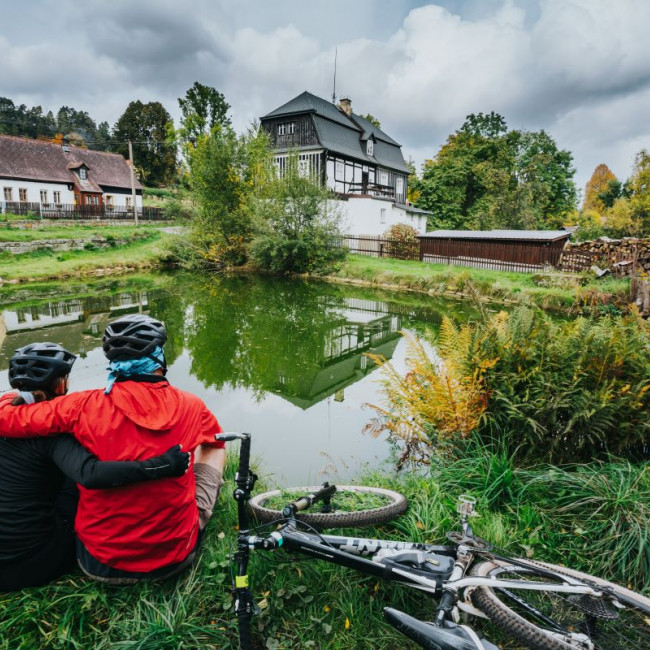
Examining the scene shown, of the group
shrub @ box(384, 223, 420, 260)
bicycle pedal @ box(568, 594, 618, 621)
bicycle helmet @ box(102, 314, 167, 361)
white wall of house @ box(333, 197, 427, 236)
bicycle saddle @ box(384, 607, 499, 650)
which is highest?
white wall of house @ box(333, 197, 427, 236)

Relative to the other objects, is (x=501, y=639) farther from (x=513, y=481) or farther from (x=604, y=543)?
(x=513, y=481)

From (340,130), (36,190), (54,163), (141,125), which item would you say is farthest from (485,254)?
(141,125)

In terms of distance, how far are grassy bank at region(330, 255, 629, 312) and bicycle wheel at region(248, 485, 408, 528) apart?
9.69 m

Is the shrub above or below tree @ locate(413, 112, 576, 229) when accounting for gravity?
below

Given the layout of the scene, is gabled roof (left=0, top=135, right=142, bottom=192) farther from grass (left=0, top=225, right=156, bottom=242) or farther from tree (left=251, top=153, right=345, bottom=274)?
tree (left=251, top=153, right=345, bottom=274)

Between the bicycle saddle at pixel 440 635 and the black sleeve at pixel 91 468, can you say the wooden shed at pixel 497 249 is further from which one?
the black sleeve at pixel 91 468

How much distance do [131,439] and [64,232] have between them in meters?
29.4

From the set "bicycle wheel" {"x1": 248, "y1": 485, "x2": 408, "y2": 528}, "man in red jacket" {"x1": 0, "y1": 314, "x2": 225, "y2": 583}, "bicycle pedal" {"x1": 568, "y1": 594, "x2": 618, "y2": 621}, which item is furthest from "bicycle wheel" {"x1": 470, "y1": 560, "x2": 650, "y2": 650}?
"man in red jacket" {"x1": 0, "y1": 314, "x2": 225, "y2": 583}

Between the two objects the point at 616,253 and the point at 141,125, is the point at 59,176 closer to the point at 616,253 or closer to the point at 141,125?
the point at 141,125

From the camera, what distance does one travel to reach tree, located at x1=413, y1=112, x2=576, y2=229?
125 feet

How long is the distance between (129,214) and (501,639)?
39671 millimetres

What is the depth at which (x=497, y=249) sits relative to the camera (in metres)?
21.8

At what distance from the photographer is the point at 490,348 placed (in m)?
4.26

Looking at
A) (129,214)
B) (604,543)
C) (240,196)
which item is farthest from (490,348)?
(129,214)
